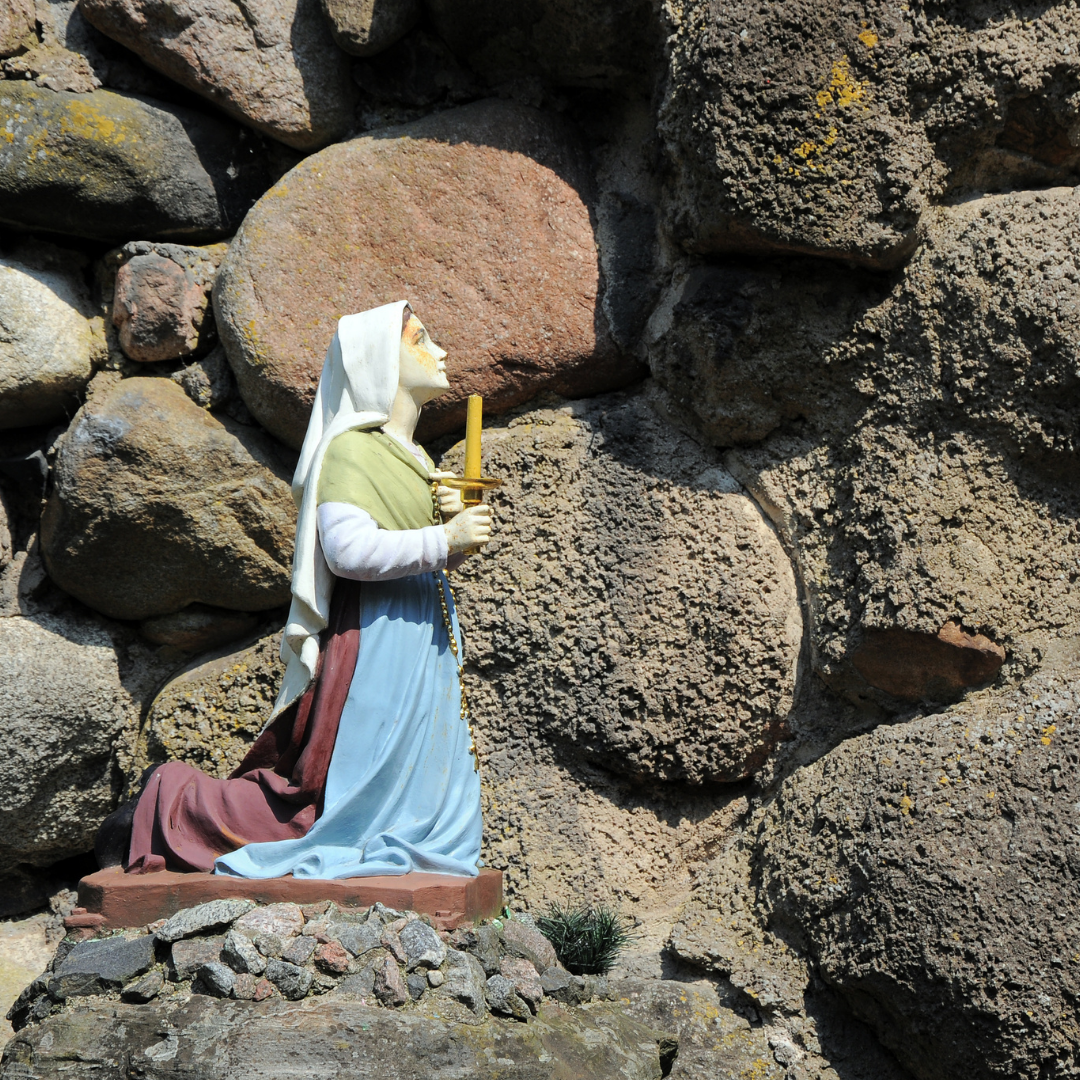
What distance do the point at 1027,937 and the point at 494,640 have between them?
1.92m

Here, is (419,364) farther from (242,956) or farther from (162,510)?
(242,956)

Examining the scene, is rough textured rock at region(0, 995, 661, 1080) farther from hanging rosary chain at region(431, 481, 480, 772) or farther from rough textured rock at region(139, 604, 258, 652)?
rough textured rock at region(139, 604, 258, 652)

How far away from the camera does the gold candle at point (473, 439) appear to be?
3236mm

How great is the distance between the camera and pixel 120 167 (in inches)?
179

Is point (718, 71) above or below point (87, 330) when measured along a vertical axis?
above

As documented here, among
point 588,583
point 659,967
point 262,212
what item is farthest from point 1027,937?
point 262,212

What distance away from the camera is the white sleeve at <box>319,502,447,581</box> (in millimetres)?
3104

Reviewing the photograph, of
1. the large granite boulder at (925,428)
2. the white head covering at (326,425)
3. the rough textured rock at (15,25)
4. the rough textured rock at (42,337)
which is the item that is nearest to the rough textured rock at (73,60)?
the rough textured rock at (15,25)

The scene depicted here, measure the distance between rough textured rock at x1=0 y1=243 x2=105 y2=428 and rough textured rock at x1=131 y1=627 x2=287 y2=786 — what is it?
1168 millimetres

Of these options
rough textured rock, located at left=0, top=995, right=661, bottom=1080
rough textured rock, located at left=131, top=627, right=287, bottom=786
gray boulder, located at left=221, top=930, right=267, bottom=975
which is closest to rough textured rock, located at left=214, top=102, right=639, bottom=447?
rough textured rock, located at left=131, top=627, right=287, bottom=786

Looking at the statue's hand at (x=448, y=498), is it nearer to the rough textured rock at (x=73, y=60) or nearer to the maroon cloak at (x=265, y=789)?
the maroon cloak at (x=265, y=789)

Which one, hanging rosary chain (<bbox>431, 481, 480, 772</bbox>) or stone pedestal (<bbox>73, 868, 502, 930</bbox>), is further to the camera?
hanging rosary chain (<bbox>431, 481, 480, 772</bbox>)

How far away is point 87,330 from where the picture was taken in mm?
4648

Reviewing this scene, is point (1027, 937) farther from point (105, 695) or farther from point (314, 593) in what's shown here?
point (105, 695)
